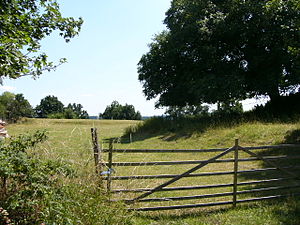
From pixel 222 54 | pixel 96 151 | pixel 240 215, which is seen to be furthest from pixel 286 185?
pixel 222 54

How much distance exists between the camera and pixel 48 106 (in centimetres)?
10050

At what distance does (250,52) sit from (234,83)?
181 inches

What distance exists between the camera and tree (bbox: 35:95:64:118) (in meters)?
99.3

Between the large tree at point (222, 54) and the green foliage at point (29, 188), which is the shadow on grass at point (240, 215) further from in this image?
the large tree at point (222, 54)

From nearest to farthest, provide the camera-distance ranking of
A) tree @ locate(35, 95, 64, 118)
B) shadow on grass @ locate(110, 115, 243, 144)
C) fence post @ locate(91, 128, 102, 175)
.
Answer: fence post @ locate(91, 128, 102, 175)
shadow on grass @ locate(110, 115, 243, 144)
tree @ locate(35, 95, 64, 118)

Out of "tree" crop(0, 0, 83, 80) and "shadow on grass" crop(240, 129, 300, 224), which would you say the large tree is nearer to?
"shadow on grass" crop(240, 129, 300, 224)

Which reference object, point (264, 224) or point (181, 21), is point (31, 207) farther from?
point (181, 21)

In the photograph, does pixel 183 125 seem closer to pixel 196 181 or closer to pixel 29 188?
pixel 196 181

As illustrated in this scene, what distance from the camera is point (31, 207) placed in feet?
10.4

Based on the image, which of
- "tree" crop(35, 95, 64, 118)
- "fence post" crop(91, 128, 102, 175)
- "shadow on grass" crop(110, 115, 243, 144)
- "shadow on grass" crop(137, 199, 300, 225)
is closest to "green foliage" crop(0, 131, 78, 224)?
"fence post" crop(91, 128, 102, 175)

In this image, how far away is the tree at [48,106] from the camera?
9931 centimetres

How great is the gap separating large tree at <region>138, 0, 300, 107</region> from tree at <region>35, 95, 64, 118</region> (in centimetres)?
8460

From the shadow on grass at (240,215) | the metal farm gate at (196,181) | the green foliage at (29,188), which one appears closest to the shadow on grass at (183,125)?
the metal farm gate at (196,181)

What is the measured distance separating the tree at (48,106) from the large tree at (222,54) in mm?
84596
